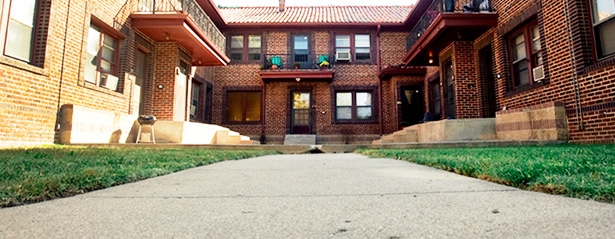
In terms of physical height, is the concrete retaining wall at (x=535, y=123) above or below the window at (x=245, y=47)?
below

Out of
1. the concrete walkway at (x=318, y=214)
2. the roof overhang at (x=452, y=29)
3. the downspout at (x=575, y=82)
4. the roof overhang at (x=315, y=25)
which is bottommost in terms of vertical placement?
the concrete walkway at (x=318, y=214)

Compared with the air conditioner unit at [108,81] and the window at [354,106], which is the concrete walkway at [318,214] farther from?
the window at [354,106]

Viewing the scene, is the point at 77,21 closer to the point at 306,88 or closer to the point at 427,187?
the point at 427,187

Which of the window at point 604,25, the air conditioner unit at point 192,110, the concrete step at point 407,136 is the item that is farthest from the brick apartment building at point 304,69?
the concrete step at point 407,136

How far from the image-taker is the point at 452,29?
29.4 feet

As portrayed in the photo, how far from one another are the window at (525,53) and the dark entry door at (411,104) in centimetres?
640

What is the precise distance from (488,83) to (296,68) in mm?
8055

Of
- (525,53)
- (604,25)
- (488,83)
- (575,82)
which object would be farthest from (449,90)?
(604,25)

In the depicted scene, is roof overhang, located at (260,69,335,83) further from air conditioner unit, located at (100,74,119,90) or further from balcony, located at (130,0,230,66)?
air conditioner unit, located at (100,74,119,90)

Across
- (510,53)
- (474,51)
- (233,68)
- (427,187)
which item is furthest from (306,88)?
(427,187)

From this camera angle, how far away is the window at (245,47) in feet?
51.5

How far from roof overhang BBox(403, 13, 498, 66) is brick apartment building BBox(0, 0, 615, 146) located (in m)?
0.04

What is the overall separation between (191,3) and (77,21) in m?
3.77

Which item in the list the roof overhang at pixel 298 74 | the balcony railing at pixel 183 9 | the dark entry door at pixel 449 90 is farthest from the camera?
the roof overhang at pixel 298 74
